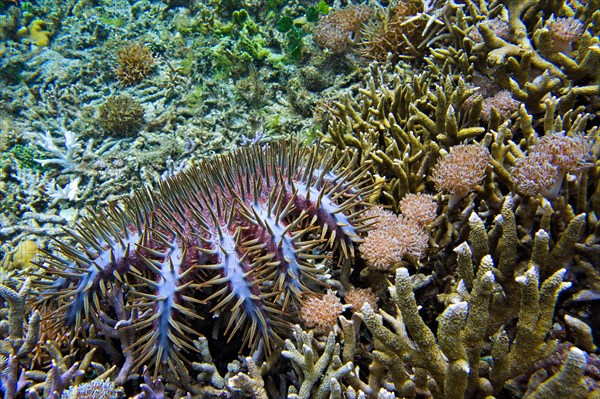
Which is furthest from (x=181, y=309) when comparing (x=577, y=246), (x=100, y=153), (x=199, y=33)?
(x=199, y=33)

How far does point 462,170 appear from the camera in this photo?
2742mm

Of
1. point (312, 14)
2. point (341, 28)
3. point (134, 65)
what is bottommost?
point (341, 28)

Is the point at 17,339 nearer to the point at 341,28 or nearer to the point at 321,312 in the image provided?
the point at 321,312

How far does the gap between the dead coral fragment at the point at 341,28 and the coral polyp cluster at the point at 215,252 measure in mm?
3685

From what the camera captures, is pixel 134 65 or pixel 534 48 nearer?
pixel 534 48

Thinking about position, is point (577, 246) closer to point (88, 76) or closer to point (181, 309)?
point (181, 309)

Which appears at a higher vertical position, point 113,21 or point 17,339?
point 113,21

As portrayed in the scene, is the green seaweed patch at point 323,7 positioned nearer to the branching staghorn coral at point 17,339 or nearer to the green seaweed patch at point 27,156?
the green seaweed patch at point 27,156

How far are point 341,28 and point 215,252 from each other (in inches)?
194

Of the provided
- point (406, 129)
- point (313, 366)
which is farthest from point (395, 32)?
point (313, 366)

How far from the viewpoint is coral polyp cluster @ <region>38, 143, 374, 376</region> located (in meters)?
2.35

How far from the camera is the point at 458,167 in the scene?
2.77 m

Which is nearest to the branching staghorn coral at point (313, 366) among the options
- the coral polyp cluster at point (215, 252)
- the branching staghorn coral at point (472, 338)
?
the coral polyp cluster at point (215, 252)

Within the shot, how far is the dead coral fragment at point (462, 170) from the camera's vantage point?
8.98 feet
